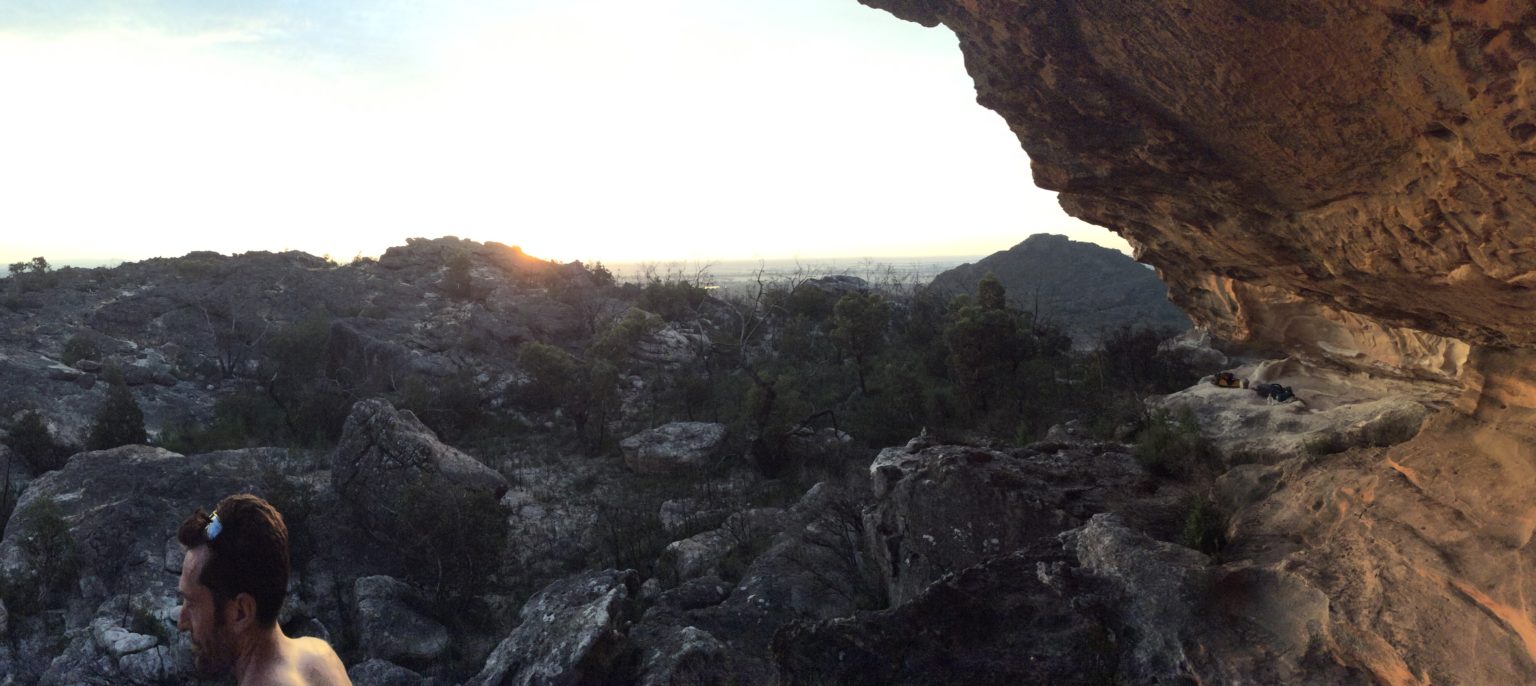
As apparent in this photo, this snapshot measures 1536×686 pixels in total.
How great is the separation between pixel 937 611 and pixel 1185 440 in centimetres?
390

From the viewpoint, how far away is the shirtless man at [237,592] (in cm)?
226

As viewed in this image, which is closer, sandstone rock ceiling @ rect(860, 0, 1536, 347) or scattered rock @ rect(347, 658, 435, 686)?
sandstone rock ceiling @ rect(860, 0, 1536, 347)

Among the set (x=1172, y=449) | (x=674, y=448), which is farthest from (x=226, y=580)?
(x=674, y=448)

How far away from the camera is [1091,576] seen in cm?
560

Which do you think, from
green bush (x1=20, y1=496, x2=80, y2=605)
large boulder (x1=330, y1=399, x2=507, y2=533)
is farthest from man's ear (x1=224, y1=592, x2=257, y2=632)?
green bush (x1=20, y1=496, x2=80, y2=605)

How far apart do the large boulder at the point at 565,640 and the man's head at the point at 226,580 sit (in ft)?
15.7

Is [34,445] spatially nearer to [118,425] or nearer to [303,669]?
[118,425]

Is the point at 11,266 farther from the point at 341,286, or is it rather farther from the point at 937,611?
the point at 937,611

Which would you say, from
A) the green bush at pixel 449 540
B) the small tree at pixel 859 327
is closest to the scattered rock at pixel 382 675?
the green bush at pixel 449 540

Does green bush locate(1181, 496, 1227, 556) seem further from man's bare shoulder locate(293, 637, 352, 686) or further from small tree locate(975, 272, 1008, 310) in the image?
small tree locate(975, 272, 1008, 310)

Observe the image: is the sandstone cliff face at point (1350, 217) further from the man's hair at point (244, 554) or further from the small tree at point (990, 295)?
the small tree at point (990, 295)

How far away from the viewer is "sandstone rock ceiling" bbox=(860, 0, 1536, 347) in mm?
3029

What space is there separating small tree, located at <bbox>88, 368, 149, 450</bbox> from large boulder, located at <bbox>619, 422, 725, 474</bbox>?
859 cm

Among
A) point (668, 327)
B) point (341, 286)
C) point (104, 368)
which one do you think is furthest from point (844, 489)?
point (341, 286)
